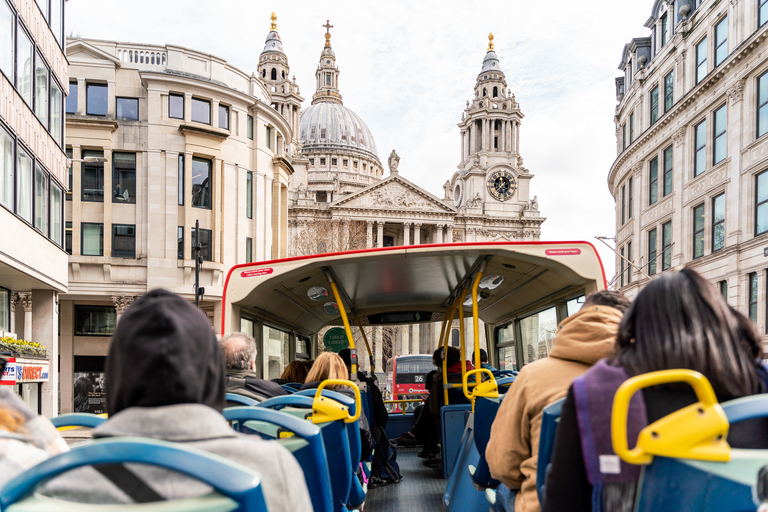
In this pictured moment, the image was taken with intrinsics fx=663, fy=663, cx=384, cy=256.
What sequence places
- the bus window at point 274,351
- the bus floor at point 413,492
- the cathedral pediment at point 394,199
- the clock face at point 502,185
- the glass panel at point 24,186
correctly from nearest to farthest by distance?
the bus floor at point 413,492 → the bus window at point 274,351 → the glass panel at point 24,186 → the cathedral pediment at point 394,199 → the clock face at point 502,185

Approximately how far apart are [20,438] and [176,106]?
3188 cm

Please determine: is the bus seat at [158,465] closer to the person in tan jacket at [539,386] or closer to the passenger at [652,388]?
the passenger at [652,388]

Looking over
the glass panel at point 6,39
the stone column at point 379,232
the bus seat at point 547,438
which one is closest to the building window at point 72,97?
the glass panel at point 6,39

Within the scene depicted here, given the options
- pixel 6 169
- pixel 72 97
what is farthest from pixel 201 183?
pixel 6 169

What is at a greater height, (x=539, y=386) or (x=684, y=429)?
(x=684, y=429)

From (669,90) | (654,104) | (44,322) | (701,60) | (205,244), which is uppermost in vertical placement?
(701,60)

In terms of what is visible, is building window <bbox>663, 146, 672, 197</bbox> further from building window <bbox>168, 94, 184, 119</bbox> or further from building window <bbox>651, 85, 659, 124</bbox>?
building window <bbox>168, 94, 184, 119</bbox>

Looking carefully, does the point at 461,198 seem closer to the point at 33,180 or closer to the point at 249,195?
the point at 249,195

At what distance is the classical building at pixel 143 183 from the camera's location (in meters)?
30.0

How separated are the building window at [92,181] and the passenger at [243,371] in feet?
93.6

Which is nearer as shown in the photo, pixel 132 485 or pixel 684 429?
pixel 132 485

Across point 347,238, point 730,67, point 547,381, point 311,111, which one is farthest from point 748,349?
point 311,111

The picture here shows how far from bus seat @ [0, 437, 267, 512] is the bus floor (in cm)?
560

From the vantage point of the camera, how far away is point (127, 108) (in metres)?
31.0
